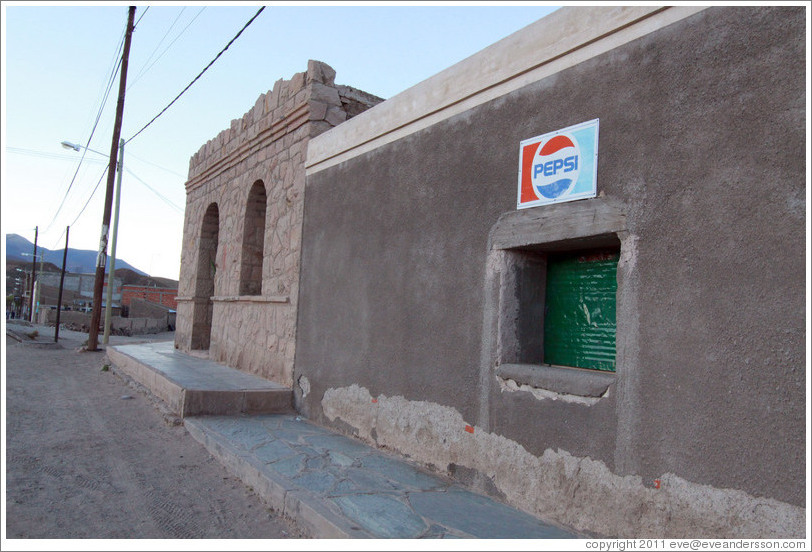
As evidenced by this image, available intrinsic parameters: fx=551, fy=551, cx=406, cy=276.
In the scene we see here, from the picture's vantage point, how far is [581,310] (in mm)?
3516

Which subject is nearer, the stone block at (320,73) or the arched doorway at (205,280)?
the stone block at (320,73)

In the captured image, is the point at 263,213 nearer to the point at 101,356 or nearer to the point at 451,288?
the point at 451,288

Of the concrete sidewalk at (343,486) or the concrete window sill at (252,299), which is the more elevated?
the concrete window sill at (252,299)

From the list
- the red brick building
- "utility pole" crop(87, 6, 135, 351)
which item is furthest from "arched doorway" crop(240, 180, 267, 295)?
the red brick building

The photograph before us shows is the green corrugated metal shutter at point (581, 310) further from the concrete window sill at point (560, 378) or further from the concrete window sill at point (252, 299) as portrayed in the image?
the concrete window sill at point (252, 299)

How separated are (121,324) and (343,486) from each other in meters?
22.3

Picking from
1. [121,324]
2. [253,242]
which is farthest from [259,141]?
[121,324]

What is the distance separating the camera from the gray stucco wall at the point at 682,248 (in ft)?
7.62

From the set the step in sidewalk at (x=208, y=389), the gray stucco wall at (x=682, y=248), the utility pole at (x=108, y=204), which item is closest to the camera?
the gray stucco wall at (x=682, y=248)

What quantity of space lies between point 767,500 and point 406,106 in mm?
3789

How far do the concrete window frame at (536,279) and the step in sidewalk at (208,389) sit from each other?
317cm

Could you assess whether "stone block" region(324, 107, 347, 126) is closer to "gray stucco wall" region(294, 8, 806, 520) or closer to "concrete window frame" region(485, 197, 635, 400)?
"gray stucco wall" region(294, 8, 806, 520)

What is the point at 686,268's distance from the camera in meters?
2.66

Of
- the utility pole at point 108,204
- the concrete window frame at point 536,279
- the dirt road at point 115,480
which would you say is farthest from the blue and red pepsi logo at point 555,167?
the utility pole at point 108,204
